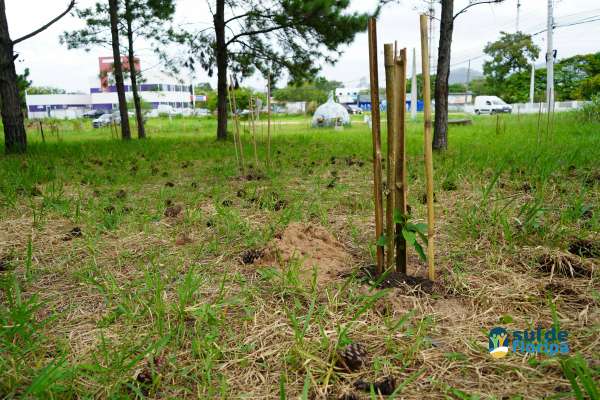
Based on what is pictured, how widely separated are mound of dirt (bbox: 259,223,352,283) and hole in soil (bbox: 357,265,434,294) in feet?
0.43

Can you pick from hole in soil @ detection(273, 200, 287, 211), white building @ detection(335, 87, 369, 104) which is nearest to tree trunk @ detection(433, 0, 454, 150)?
hole in soil @ detection(273, 200, 287, 211)

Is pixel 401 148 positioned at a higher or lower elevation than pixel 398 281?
higher

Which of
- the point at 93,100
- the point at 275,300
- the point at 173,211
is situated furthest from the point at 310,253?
the point at 93,100

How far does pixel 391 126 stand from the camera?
55.6 inches

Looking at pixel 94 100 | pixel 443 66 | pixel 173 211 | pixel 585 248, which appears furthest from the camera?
pixel 94 100

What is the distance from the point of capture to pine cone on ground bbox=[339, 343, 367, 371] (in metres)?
1.11

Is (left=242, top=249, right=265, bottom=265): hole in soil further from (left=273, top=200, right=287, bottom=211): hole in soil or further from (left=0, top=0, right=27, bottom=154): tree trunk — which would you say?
(left=0, top=0, right=27, bottom=154): tree trunk

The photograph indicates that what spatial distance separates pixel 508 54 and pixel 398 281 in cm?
3714

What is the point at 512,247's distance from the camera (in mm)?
1833

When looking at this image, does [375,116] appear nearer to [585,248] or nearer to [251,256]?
[251,256]

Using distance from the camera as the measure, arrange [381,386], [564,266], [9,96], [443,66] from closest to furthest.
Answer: [381,386]
[564,266]
[443,66]
[9,96]

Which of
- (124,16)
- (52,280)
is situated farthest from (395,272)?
(124,16)

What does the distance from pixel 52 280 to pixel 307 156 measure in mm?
4107

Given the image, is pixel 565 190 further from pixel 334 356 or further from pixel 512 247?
pixel 334 356
